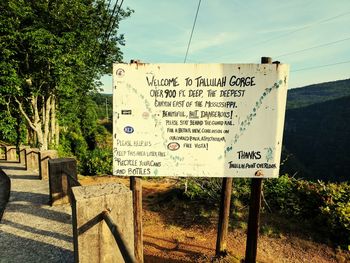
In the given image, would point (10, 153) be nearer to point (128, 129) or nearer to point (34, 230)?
point (34, 230)

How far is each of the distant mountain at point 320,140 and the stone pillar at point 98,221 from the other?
205 ft

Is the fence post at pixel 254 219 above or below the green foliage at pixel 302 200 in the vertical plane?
above

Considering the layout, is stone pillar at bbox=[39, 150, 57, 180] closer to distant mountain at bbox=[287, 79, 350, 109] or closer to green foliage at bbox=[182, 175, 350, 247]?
green foliage at bbox=[182, 175, 350, 247]

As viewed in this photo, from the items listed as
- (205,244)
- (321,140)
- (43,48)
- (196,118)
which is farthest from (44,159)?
(321,140)

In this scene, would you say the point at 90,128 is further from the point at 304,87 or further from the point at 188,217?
the point at 304,87

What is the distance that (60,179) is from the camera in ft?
18.3

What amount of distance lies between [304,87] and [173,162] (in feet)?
720

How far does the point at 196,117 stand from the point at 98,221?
156 centimetres

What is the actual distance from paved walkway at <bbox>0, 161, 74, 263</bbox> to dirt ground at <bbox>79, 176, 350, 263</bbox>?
1.75 meters

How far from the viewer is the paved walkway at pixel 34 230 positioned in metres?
3.88

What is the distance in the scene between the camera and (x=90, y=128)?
36.4 m

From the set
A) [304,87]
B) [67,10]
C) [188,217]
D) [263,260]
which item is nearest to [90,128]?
[67,10]

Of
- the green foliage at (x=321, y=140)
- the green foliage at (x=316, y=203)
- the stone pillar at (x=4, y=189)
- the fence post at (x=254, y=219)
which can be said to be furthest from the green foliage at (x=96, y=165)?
the green foliage at (x=321, y=140)

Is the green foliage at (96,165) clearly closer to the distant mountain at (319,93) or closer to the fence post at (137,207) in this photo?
the fence post at (137,207)
